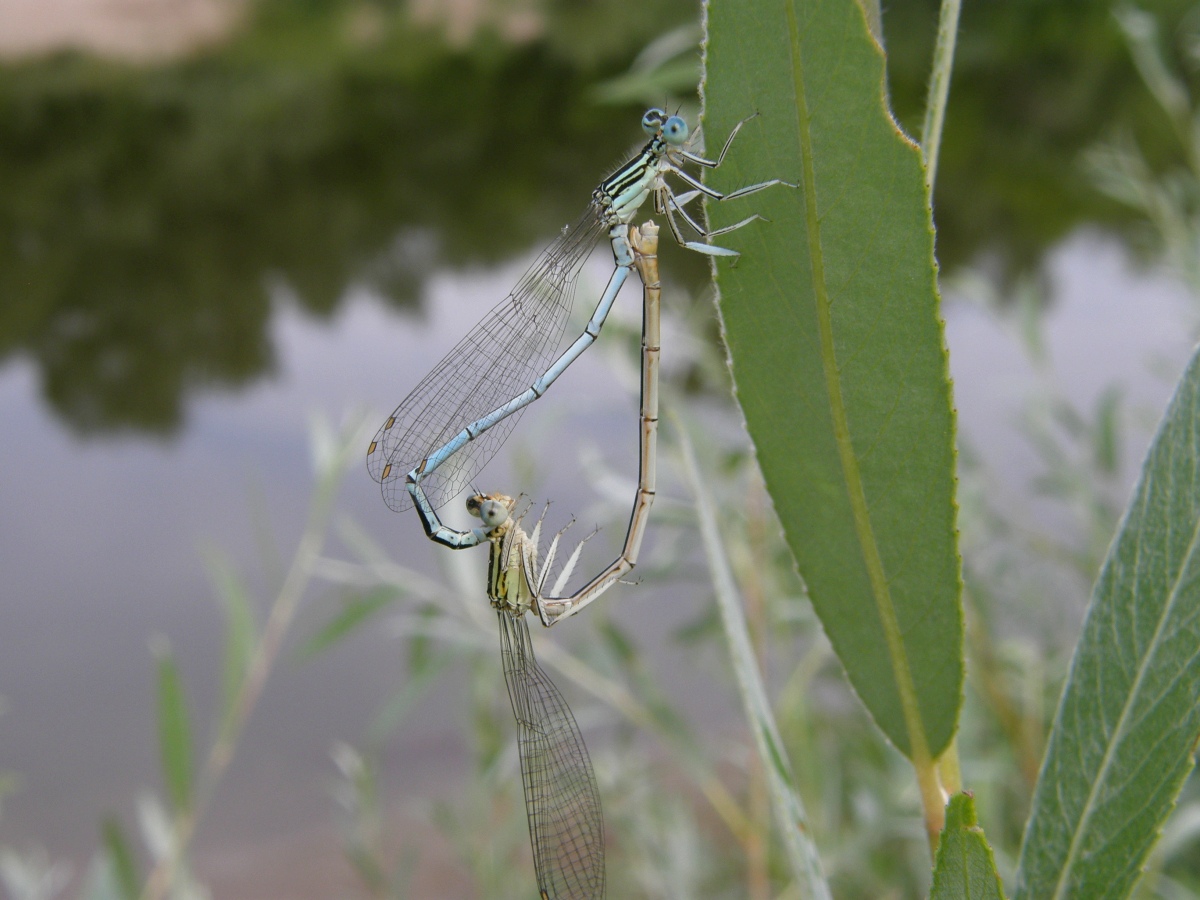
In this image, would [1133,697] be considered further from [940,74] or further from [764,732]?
[940,74]

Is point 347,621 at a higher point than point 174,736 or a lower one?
A: higher

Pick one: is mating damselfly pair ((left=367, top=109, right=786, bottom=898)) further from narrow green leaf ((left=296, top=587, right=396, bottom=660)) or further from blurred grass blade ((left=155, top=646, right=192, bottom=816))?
blurred grass blade ((left=155, top=646, right=192, bottom=816))

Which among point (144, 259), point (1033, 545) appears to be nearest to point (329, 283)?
point (144, 259)

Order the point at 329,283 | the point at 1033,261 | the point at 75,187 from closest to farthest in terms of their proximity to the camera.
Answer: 1. the point at 1033,261
2. the point at 329,283
3. the point at 75,187

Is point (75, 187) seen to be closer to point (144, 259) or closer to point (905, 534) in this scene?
point (144, 259)

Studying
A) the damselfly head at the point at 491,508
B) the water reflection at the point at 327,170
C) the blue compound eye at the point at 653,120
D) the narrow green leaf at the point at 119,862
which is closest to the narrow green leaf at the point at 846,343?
the damselfly head at the point at 491,508

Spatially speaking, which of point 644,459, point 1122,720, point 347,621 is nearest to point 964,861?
point 1122,720
